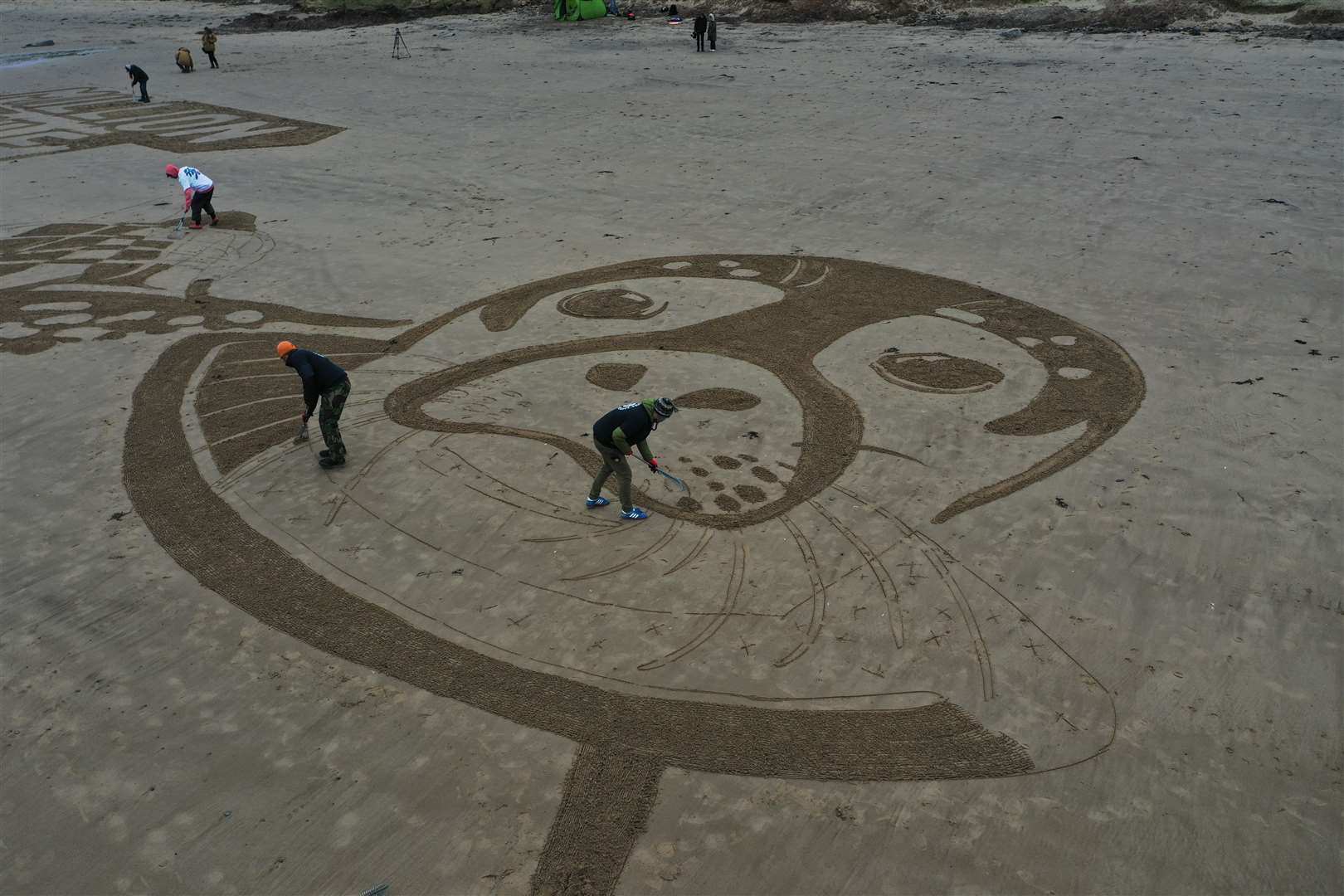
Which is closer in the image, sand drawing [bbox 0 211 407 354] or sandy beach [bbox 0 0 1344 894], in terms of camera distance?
sandy beach [bbox 0 0 1344 894]

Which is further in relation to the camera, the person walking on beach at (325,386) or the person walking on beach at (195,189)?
the person walking on beach at (195,189)

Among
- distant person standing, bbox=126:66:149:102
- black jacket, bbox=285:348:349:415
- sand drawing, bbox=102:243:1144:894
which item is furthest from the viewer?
distant person standing, bbox=126:66:149:102

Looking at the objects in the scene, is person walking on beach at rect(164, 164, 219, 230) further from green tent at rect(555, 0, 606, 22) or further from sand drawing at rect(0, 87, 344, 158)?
green tent at rect(555, 0, 606, 22)

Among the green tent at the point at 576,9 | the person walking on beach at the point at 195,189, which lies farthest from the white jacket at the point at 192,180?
the green tent at the point at 576,9

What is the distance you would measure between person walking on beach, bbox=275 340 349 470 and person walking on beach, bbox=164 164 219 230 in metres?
9.71

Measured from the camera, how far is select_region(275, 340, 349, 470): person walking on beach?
415 inches

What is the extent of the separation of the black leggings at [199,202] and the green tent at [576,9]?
25.3 metres

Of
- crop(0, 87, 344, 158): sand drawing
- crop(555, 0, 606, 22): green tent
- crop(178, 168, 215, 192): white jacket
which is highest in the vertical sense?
crop(555, 0, 606, 22): green tent

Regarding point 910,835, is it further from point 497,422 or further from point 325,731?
point 497,422

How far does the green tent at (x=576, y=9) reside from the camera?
3986cm

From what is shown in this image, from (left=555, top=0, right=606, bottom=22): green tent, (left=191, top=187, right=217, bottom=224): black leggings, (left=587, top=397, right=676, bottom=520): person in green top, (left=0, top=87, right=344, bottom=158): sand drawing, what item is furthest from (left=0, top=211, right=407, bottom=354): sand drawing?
(left=555, top=0, right=606, bottom=22): green tent

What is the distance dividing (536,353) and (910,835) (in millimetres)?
8808

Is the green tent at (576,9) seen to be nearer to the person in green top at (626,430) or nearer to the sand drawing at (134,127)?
the sand drawing at (134,127)

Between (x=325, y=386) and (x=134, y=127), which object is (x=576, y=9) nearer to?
(x=134, y=127)
